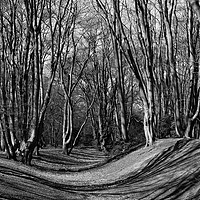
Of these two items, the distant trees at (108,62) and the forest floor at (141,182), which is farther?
the distant trees at (108,62)

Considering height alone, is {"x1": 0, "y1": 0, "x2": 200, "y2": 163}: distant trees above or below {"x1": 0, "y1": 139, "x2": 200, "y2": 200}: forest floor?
above

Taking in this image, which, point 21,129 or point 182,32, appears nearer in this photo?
point 21,129

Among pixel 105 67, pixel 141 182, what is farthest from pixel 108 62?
pixel 141 182

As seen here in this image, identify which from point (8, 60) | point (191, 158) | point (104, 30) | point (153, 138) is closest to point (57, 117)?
point (104, 30)

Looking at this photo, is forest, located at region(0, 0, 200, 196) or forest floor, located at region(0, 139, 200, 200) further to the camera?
forest, located at region(0, 0, 200, 196)

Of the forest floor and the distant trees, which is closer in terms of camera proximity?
the forest floor

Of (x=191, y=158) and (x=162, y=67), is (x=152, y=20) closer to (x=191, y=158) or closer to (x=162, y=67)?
(x=162, y=67)

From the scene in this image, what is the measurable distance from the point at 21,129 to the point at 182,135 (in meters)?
6.32

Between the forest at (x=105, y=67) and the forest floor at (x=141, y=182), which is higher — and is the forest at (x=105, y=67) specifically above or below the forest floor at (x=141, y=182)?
above

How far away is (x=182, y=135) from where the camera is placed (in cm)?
1362

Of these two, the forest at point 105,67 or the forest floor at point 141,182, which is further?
the forest at point 105,67

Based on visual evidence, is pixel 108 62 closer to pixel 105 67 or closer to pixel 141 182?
pixel 105 67

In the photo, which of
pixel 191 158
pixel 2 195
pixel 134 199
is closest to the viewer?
pixel 2 195

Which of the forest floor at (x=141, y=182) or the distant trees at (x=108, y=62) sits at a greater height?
the distant trees at (x=108, y=62)
